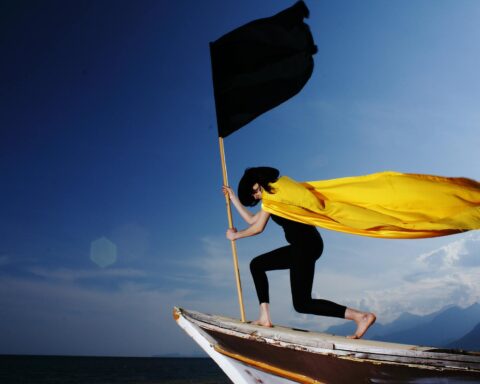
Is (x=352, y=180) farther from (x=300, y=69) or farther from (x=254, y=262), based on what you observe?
(x=300, y=69)

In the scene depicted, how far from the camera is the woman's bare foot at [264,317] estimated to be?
4512 mm

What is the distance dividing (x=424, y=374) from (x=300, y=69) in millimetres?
4270

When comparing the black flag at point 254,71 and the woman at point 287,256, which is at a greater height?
the black flag at point 254,71

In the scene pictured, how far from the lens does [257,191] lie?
4.56m

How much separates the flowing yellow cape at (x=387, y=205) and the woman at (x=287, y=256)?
14 centimetres

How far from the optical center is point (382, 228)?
423 centimetres

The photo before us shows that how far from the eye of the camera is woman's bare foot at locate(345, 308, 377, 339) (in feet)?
13.0

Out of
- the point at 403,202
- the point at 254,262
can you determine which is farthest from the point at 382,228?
the point at 254,262

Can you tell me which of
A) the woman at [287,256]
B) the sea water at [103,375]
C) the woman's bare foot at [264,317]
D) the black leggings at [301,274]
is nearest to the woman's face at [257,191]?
the woman at [287,256]

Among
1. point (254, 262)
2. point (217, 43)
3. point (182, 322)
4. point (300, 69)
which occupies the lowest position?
point (182, 322)

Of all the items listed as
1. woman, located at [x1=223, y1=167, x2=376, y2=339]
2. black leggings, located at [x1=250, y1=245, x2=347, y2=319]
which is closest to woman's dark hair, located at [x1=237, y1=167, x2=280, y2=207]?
woman, located at [x1=223, y1=167, x2=376, y2=339]

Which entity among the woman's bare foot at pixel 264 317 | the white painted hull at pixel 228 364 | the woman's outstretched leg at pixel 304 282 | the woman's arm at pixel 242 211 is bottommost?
the white painted hull at pixel 228 364

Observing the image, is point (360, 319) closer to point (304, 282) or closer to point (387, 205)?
point (304, 282)

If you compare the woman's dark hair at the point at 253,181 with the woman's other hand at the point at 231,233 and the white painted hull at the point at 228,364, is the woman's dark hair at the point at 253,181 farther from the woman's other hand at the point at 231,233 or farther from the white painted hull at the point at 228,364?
the white painted hull at the point at 228,364
